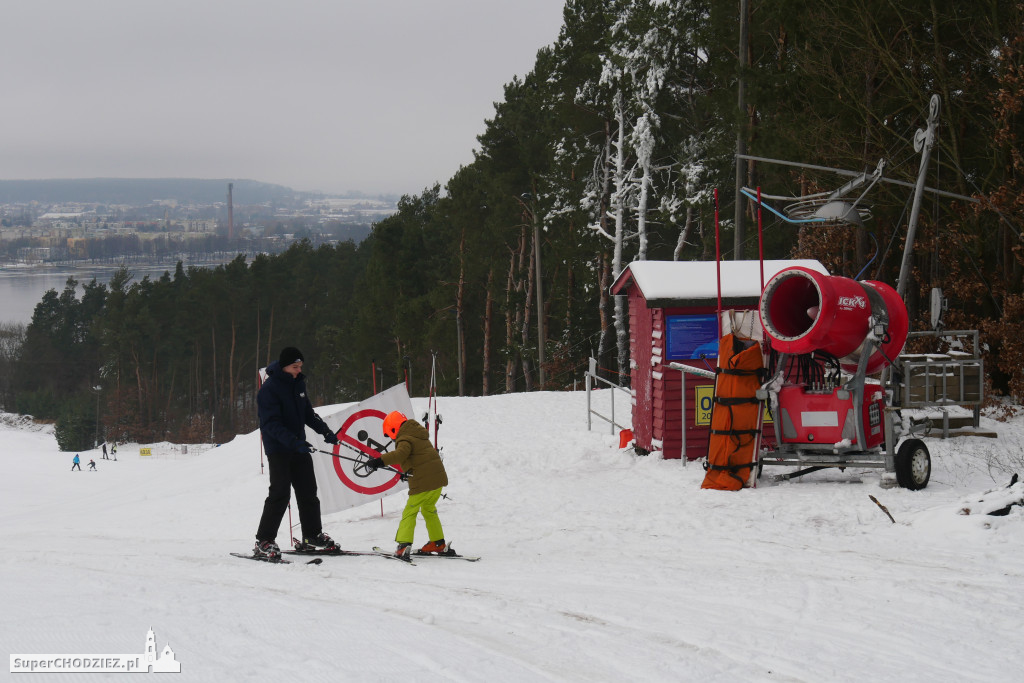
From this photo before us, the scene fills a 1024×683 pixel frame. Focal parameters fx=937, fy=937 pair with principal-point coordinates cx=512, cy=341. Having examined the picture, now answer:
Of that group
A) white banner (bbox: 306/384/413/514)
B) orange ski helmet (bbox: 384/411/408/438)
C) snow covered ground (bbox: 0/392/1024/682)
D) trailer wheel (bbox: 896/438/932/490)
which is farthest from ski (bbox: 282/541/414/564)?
trailer wheel (bbox: 896/438/932/490)

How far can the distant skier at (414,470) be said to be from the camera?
8602mm

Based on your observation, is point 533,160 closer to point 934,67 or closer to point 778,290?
point 934,67

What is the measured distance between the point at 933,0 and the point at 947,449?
34.6ft

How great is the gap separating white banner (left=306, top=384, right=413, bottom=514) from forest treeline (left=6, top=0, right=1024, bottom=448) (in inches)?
372

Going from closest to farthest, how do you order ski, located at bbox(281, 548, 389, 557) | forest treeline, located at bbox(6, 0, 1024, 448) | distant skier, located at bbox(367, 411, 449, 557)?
distant skier, located at bbox(367, 411, 449, 557) < ski, located at bbox(281, 548, 389, 557) < forest treeline, located at bbox(6, 0, 1024, 448)

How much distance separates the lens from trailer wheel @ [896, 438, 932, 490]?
35.6 ft

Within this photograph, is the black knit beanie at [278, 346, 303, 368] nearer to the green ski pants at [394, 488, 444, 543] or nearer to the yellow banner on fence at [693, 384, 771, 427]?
the green ski pants at [394, 488, 444, 543]

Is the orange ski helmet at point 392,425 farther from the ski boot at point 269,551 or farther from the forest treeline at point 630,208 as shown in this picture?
the forest treeline at point 630,208

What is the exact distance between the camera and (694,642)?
19.7 ft

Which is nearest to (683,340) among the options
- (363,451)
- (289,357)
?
(363,451)

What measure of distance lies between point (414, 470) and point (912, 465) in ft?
19.7

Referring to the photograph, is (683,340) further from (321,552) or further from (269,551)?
(269,551)

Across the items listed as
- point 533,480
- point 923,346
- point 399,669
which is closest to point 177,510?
point 533,480

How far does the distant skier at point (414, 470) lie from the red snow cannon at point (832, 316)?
16.6ft
